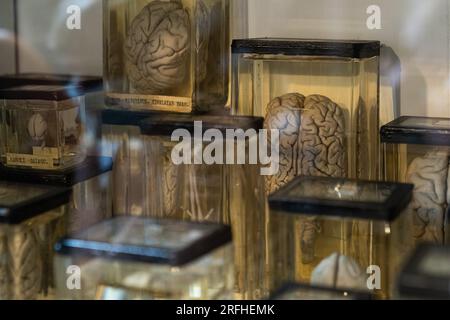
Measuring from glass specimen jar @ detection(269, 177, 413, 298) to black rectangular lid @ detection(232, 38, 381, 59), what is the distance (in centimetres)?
17

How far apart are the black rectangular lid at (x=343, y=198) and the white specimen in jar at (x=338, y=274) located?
5 centimetres

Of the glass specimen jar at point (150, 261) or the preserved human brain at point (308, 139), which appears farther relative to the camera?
the preserved human brain at point (308, 139)

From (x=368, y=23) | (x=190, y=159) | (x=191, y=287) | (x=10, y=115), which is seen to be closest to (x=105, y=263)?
(x=191, y=287)

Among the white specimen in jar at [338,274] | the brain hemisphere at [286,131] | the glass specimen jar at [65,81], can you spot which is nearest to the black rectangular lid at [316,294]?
the white specimen in jar at [338,274]

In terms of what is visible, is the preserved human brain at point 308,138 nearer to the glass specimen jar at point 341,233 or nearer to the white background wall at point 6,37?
the glass specimen jar at point 341,233

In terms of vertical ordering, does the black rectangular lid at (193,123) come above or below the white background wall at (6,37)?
below

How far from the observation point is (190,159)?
33.2 inches

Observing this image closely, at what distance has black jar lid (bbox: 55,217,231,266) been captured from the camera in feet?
2.19

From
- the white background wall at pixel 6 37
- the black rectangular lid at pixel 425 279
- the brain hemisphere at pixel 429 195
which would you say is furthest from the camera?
the white background wall at pixel 6 37

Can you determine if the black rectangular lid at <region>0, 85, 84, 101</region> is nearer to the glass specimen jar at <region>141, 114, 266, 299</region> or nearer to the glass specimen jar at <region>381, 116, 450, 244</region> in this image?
the glass specimen jar at <region>141, 114, 266, 299</region>

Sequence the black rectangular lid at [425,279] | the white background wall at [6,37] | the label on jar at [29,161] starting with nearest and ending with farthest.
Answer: the black rectangular lid at [425,279] < the label on jar at [29,161] < the white background wall at [6,37]

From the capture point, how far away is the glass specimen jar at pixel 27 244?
29.1 inches


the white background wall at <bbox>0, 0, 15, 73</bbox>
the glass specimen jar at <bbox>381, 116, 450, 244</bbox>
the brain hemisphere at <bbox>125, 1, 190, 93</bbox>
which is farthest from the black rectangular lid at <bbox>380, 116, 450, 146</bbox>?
the white background wall at <bbox>0, 0, 15, 73</bbox>
